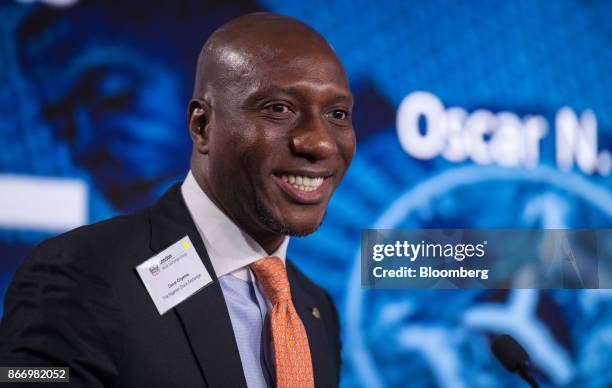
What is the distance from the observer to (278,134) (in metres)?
1.42

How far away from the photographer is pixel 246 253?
154 cm

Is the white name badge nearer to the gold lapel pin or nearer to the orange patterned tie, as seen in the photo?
the orange patterned tie

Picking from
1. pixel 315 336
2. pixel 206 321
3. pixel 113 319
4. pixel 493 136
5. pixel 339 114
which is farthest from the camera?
pixel 493 136

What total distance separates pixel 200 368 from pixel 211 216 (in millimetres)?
345

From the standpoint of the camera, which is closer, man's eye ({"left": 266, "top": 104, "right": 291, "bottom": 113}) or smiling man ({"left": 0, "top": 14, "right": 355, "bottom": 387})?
smiling man ({"left": 0, "top": 14, "right": 355, "bottom": 387})

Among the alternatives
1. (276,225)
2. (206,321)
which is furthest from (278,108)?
(206,321)

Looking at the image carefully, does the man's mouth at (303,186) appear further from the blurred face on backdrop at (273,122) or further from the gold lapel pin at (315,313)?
the gold lapel pin at (315,313)

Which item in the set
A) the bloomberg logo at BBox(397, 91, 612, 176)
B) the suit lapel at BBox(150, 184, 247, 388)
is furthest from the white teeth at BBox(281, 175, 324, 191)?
the bloomberg logo at BBox(397, 91, 612, 176)

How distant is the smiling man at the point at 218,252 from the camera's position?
128 cm

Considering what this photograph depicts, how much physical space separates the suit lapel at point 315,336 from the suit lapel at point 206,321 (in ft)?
1.08

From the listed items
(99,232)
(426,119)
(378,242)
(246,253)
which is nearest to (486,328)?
(378,242)

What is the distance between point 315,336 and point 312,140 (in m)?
0.59

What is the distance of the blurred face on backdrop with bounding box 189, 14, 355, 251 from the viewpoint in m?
1.43

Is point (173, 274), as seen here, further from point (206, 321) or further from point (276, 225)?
point (276, 225)
